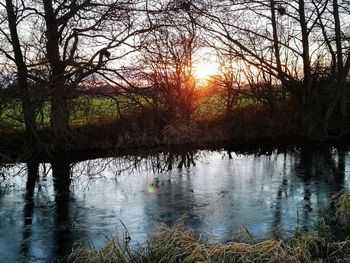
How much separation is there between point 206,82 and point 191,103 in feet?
5.33

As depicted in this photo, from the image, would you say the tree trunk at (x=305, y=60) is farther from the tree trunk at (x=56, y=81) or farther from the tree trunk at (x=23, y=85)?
the tree trunk at (x=23, y=85)

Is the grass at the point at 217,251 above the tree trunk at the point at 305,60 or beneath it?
beneath

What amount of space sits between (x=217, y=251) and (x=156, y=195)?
4.83 m

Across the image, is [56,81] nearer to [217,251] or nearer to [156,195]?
[156,195]

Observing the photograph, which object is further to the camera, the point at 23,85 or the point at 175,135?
the point at 175,135

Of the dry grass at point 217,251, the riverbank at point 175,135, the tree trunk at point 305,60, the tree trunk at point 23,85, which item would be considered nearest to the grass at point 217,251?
the dry grass at point 217,251

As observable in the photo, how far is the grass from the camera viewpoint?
6828 mm

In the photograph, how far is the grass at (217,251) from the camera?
6.83 metres

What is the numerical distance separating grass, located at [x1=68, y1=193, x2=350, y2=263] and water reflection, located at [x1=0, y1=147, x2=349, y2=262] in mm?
853

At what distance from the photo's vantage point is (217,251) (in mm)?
6914

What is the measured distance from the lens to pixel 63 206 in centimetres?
1088

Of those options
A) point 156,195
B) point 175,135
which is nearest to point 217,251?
point 156,195

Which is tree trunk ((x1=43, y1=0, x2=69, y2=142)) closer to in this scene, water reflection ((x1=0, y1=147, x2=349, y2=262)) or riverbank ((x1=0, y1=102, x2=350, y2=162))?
riverbank ((x1=0, y1=102, x2=350, y2=162))

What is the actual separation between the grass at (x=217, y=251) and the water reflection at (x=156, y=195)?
853 mm
